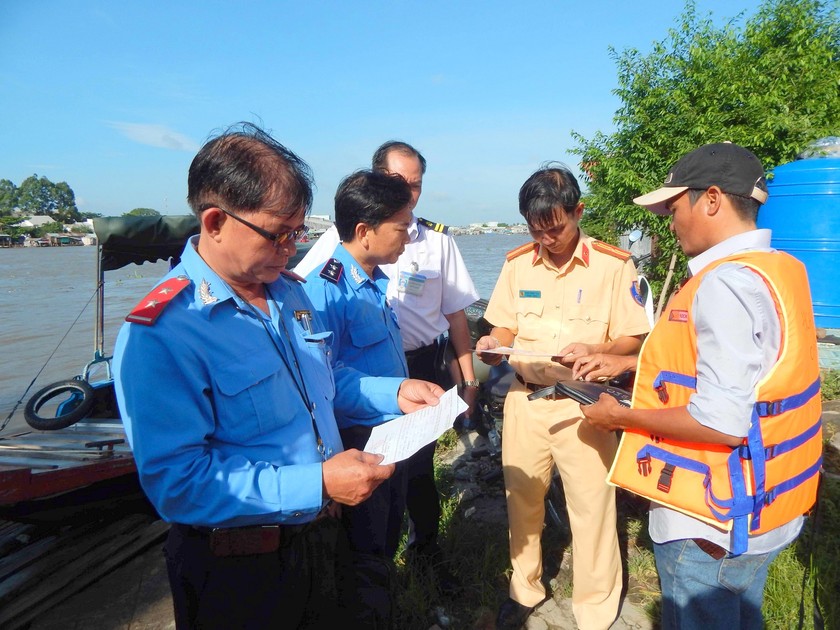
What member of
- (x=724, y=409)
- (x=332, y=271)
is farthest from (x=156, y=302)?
(x=724, y=409)

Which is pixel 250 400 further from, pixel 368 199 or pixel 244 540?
pixel 368 199

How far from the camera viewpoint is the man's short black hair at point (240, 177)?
4.33ft

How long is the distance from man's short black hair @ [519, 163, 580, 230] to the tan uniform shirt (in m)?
0.22

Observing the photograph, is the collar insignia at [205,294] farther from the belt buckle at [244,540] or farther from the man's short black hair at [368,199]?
the man's short black hair at [368,199]

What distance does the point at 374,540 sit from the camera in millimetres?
2045

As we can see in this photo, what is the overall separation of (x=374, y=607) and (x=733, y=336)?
4.27 feet

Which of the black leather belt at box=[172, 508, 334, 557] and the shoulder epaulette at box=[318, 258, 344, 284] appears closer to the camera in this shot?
the black leather belt at box=[172, 508, 334, 557]

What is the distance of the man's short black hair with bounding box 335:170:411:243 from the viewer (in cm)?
211

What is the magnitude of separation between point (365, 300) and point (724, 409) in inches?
52.1

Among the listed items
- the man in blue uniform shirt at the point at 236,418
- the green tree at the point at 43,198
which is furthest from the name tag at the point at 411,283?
the green tree at the point at 43,198

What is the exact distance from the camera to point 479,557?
2908 mm

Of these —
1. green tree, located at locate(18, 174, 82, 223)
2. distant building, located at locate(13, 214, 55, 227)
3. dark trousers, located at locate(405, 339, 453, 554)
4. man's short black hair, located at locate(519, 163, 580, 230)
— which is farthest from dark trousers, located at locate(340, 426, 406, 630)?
green tree, located at locate(18, 174, 82, 223)

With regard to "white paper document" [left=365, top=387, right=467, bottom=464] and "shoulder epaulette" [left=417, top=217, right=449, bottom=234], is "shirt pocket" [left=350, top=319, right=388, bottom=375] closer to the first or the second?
"white paper document" [left=365, top=387, right=467, bottom=464]

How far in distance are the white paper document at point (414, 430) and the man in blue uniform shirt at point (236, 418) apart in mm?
77
